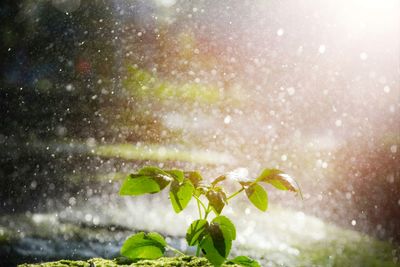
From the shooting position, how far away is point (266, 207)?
1.80 ft

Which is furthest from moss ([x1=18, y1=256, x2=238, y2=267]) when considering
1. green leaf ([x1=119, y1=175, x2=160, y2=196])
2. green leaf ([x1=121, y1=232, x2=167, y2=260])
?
green leaf ([x1=119, y1=175, x2=160, y2=196])

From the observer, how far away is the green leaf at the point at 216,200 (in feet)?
1.65

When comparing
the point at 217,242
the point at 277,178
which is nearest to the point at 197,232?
the point at 217,242

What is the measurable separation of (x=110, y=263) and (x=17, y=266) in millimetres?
151

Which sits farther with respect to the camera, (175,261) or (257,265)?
(175,261)

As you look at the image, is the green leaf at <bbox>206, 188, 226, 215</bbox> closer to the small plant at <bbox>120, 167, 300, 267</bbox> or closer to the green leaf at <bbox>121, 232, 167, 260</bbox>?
the small plant at <bbox>120, 167, 300, 267</bbox>

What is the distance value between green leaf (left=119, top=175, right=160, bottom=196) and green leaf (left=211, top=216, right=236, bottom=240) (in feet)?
0.31

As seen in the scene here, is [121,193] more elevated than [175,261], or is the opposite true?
[121,193]

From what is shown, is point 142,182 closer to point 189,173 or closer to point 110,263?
point 189,173

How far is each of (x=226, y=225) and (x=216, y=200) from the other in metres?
0.04

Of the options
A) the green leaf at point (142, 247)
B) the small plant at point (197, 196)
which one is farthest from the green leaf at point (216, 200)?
the green leaf at point (142, 247)

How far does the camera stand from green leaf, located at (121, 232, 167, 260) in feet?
1.83

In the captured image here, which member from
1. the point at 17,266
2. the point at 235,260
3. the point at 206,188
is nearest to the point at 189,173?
the point at 206,188

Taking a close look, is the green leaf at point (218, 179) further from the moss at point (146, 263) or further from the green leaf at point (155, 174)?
the moss at point (146, 263)
